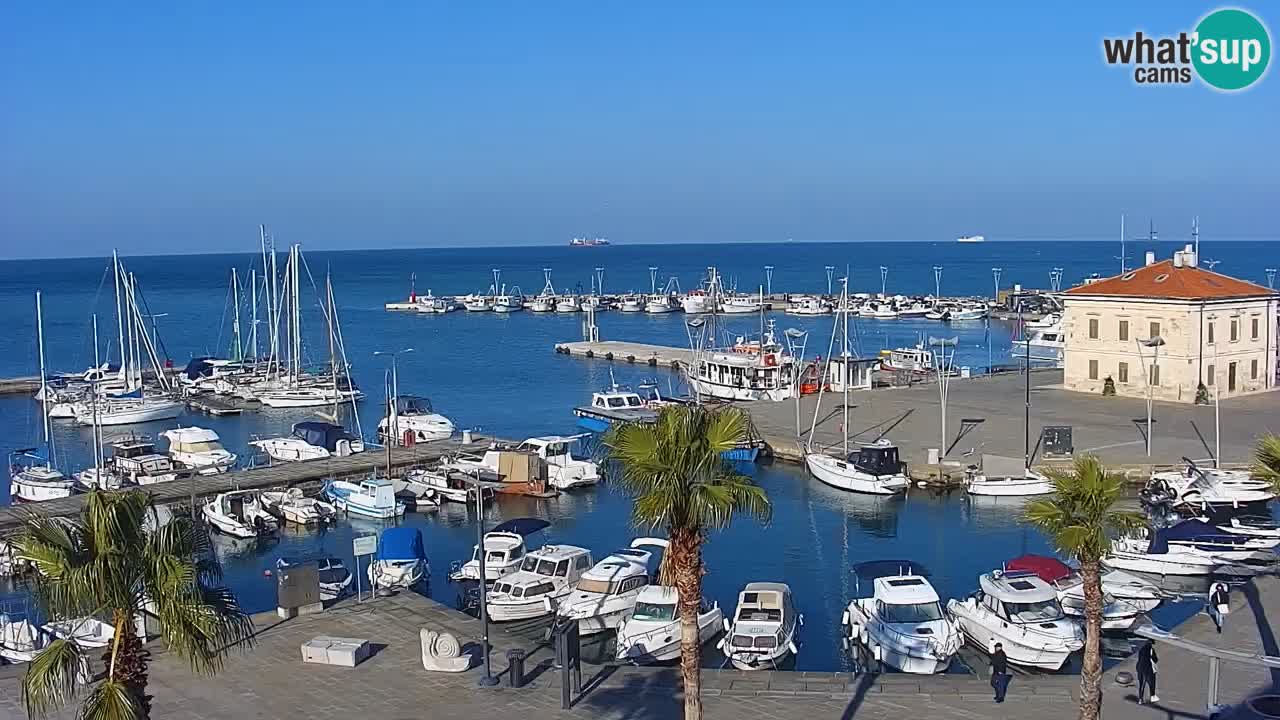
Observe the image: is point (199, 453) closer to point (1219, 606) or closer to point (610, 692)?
point (610, 692)

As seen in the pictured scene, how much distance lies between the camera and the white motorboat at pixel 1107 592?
30.5m

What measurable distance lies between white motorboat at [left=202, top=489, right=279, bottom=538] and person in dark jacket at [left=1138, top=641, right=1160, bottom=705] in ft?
103

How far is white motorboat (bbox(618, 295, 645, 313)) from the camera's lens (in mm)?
173875

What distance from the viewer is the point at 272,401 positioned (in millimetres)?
80250

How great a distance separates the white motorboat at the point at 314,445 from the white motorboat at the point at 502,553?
2021 centimetres

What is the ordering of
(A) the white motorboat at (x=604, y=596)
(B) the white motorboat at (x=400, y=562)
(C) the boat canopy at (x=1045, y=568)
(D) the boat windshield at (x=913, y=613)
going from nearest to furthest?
1. (D) the boat windshield at (x=913, y=613)
2. (A) the white motorboat at (x=604, y=596)
3. (C) the boat canopy at (x=1045, y=568)
4. (B) the white motorboat at (x=400, y=562)

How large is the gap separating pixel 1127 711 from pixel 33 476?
147ft

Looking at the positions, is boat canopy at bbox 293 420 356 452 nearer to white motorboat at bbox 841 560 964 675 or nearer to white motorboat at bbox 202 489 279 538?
white motorboat at bbox 202 489 279 538

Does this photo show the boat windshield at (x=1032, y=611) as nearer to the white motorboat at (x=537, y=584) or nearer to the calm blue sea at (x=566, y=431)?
the calm blue sea at (x=566, y=431)

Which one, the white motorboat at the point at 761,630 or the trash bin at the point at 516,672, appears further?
the white motorboat at the point at 761,630

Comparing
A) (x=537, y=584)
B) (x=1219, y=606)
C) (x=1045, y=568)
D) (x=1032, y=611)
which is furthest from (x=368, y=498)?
(x=1219, y=606)

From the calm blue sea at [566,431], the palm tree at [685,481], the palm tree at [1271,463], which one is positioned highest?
the palm tree at [685,481]

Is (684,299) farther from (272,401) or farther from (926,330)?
(272,401)

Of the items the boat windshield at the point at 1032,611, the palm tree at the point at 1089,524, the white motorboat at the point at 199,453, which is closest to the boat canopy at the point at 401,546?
the boat windshield at the point at 1032,611
